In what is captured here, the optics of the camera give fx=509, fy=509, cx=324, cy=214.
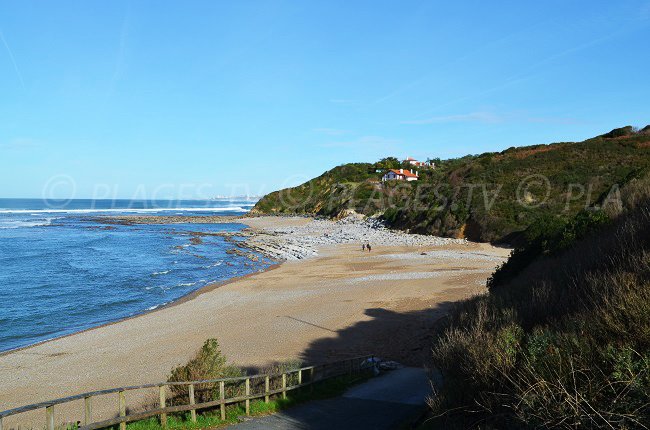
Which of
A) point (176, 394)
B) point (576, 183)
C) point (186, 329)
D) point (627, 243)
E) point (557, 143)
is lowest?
point (186, 329)

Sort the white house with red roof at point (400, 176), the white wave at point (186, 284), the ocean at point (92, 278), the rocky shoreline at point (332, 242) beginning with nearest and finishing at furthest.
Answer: the ocean at point (92, 278) < the white wave at point (186, 284) < the rocky shoreline at point (332, 242) < the white house with red roof at point (400, 176)

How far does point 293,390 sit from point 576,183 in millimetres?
44990

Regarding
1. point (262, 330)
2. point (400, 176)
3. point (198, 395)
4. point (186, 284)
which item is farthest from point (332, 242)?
point (400, 176)

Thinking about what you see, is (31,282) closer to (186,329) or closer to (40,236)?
(186,329)

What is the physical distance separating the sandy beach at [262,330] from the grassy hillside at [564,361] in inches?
327

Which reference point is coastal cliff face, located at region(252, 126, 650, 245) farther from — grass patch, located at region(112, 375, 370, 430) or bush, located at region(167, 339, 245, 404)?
bush, located at region(167, 339, 245, 404)

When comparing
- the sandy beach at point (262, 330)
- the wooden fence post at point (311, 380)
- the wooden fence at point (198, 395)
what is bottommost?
the sandy beach at point (262, 330)

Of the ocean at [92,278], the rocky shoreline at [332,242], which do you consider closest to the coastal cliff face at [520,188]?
the rocky shoreline at [332,242]

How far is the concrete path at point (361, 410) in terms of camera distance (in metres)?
9.21

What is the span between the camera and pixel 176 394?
9672 millimetres

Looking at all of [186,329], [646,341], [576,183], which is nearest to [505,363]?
[646,341]

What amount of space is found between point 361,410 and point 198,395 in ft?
10.8

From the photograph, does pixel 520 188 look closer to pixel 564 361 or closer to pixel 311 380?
pixel 311 380

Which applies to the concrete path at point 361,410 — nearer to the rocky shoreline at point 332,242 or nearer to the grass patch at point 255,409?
the grass patch at point 255,409
